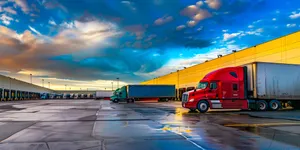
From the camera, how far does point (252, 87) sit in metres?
26.0

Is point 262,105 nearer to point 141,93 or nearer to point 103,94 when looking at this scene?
point 141,93

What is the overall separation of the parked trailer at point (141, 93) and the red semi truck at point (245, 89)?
40241 millimetres

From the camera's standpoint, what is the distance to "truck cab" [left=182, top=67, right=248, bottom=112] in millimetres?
25344

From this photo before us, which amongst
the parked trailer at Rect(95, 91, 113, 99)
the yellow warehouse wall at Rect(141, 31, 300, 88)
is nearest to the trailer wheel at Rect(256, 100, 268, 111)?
the yellow warehouse wall at Rect(141, 31, 300, 88)

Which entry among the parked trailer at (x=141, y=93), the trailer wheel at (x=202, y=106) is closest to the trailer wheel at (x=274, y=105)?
the trailer wheel at (x=202, y=106)

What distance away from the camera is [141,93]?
67438mm

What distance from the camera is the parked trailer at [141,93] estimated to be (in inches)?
2616

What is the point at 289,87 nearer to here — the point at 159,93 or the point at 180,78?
the point at 159,93

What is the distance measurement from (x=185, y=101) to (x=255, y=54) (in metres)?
21.7

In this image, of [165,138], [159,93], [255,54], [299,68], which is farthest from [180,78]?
[165,138]

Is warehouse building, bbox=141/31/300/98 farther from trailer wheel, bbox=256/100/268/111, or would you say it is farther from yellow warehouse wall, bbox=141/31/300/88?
trailer wheel, bbox=256/100/268/111

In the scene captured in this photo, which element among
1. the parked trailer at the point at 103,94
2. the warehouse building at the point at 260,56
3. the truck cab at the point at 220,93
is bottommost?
the parked trailer at the point at 103,94

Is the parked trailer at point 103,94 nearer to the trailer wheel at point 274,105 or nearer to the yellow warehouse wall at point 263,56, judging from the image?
the yellow warehouse wall at point 263,56

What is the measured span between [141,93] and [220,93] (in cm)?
4289
